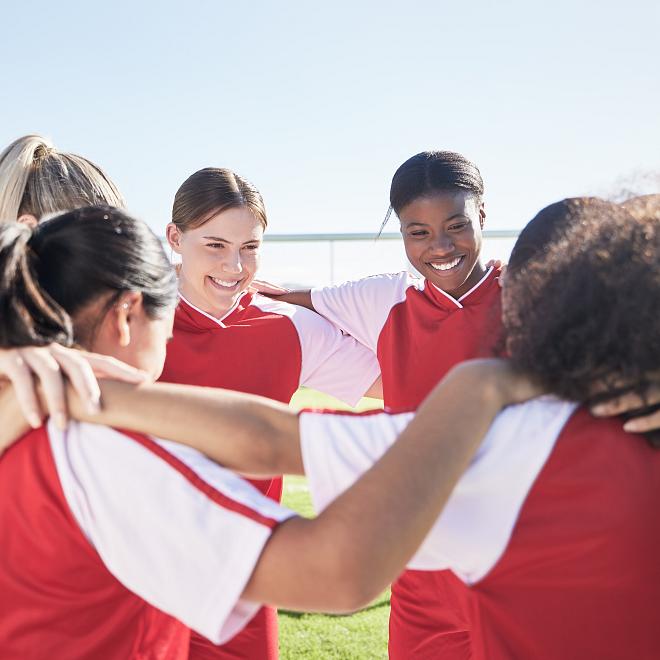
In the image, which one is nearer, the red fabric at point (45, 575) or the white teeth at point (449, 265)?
the red fabric at point (45, 575)

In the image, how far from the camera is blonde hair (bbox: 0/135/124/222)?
2.36m

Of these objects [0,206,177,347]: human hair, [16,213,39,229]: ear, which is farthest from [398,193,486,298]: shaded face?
[0,206,177,347]: human hair

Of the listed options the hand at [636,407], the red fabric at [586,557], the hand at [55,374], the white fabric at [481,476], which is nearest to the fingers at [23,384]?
the hand at [55,374]

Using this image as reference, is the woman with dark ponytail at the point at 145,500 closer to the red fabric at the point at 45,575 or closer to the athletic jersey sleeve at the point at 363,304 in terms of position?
the red fabric at the point at 45,575

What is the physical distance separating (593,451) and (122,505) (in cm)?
65

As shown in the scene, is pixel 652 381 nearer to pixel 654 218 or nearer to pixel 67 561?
pixel 654 218

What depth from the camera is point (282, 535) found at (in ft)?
3.27

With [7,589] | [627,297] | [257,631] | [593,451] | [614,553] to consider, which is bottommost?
[257,631]

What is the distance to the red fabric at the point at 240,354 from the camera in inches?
101

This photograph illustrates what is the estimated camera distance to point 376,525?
933 mm

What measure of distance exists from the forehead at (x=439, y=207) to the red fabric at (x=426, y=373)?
0.25 meters

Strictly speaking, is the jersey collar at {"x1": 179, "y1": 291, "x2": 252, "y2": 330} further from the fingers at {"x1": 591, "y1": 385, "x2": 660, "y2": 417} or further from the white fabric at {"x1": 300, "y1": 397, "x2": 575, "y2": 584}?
the fingers at {"x1": 591, "y1": 385, "x2": 660, "y2": 417}

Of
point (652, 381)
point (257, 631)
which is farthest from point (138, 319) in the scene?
point (257, 631)

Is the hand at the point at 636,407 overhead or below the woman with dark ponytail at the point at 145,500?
overhead
